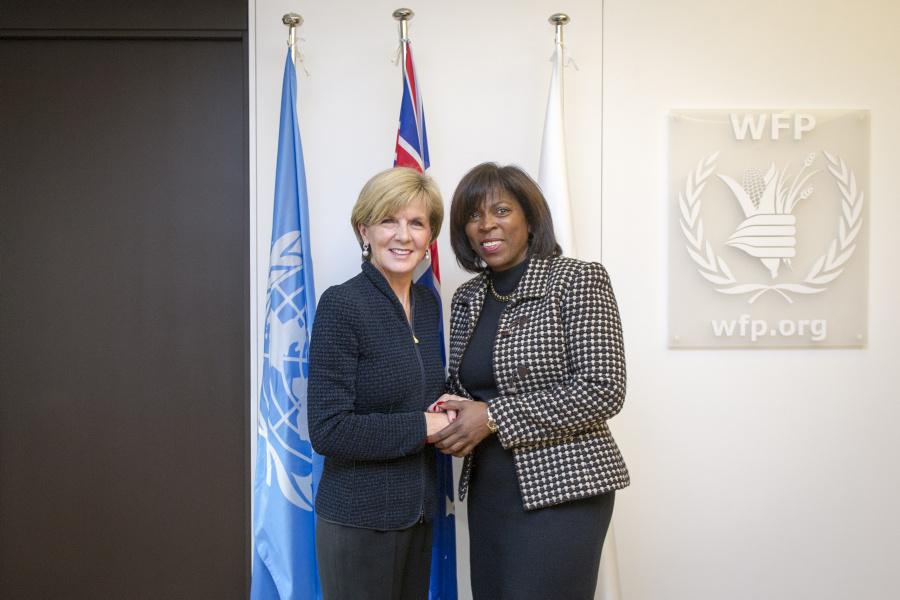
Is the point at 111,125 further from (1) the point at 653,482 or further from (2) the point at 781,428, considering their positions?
(2) the point at 781,428

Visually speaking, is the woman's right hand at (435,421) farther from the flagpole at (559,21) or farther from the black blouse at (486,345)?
the flagpole at (559,21)

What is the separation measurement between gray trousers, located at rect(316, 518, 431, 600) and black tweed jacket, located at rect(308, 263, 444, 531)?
3cm

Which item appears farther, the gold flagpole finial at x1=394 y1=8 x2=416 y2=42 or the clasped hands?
the gold flagpole finial at x1=394 y1=8 x2=416 y2=42

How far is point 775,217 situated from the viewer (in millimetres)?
2217

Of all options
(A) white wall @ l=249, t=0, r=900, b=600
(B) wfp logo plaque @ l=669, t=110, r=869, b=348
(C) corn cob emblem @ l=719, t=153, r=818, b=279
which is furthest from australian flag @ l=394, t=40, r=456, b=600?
(C) corn cob emblem @ l=719, t=153, r=818, b=279

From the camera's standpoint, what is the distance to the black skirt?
4.75 ft

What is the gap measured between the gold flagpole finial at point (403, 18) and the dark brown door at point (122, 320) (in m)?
0.67

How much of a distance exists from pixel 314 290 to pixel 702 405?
1454 millimetres

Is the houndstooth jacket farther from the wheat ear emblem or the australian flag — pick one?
the wheat ear emblem

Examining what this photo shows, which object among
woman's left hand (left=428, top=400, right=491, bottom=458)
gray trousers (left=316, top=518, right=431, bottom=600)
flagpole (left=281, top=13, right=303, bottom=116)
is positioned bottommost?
gray trousers (left=316, top=518, right=431, bottom=600)

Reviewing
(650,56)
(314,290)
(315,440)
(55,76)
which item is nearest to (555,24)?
(650,56)

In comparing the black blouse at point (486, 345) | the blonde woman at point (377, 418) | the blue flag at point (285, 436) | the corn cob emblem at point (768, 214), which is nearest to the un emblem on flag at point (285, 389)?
the blue flag at point (285, 436)

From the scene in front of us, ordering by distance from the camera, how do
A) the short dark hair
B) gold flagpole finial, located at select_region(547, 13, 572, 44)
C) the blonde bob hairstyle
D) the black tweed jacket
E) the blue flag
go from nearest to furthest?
1. the black tweed jacket
2. the blonde bob hairstyle
3. the short dark hair
4. the blue flag
5. gold flagpole finial, located at select_region(547, 13, 572, 44)

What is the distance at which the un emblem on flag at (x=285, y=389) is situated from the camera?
1.97 meters
